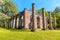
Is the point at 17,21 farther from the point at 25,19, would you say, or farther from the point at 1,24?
the point at 1,24

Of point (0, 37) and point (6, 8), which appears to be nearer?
point (0, 37)

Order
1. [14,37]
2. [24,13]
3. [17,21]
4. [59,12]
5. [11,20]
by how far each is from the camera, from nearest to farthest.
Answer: [14,37] < [24,13] < [17,21] < [11,20] < [59,12]

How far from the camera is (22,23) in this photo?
171 feet

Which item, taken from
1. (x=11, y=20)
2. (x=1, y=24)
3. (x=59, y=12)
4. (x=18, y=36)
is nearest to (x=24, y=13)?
(x=11, y=20)

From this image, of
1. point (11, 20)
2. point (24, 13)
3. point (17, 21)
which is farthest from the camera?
point (11, 20)

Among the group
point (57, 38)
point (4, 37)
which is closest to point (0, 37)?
point (4, 37)

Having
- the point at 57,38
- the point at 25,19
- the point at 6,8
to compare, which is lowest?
the point at 57,38

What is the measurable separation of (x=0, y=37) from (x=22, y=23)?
84.4ft

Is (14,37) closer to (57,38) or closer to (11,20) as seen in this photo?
(57,38)

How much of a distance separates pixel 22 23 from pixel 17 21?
3.69 meters

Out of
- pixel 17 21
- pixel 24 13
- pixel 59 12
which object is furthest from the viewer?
pixel 59 12

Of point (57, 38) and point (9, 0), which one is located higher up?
point (9, 0)

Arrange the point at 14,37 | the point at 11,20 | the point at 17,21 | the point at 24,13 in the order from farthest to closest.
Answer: the point at 11,20 → the point at 17,21 → the point at 24,13 → the point at 14,37

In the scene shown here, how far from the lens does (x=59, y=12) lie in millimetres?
87062
